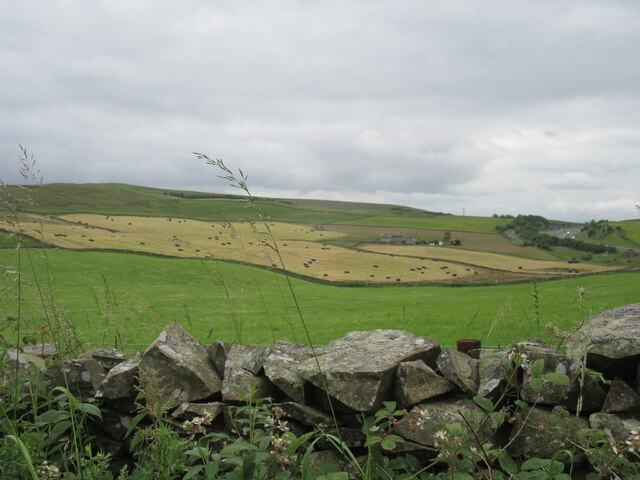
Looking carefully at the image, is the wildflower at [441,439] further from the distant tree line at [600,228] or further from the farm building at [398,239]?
the distant tree line at [600,228]

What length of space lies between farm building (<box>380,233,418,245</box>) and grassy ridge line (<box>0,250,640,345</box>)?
179 feet

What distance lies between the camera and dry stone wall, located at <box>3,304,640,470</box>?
4.42 metres

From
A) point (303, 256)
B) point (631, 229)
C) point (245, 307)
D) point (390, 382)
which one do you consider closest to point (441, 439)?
point (390, 382)

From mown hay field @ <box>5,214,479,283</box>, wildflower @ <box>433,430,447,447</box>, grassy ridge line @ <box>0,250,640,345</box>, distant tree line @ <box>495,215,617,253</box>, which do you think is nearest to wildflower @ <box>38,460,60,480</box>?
grassy ridge line @ <box>0,250,640,345</box>

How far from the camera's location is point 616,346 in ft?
14.8

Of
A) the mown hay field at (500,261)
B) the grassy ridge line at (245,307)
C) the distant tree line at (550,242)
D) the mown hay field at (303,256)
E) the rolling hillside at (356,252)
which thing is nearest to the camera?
the grassy ridge line at (245,307)

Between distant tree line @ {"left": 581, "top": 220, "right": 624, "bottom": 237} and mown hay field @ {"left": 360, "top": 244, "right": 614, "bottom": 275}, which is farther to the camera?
distant tree line @ {"left": 581, "top": 220, "right": 624, "bottom": 237}

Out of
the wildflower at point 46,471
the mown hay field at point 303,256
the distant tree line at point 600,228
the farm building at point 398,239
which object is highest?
the distant tree line at point 600,228

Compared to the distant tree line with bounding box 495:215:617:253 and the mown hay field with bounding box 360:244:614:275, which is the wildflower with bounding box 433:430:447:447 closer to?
the mown hay field with bounding box 360:244:614:275

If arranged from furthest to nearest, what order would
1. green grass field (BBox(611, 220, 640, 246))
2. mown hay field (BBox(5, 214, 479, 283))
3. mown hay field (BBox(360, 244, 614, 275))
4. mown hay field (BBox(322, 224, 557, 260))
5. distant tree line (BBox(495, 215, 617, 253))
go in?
green grass field (BBox(611, 220, 640, 246)), distant tree line (BBox(495, 215, 617, 253)), mown hay field (BBox(322, 224, 557, 260)), mown hay field (BBox(360, 244, 614, 275)), mown hay field (BBox(5, 214, 479, 283))

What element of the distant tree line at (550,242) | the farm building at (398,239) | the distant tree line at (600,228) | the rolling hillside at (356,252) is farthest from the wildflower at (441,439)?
the distant tree line at (600,228)

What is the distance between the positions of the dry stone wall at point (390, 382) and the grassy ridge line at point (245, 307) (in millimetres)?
570

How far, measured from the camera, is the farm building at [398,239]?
100500 millimetres

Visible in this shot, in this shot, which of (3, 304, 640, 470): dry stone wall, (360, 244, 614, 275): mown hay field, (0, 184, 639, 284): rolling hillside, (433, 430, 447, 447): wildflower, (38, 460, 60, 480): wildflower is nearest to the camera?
(38, 460, 60, 480): wildflower
